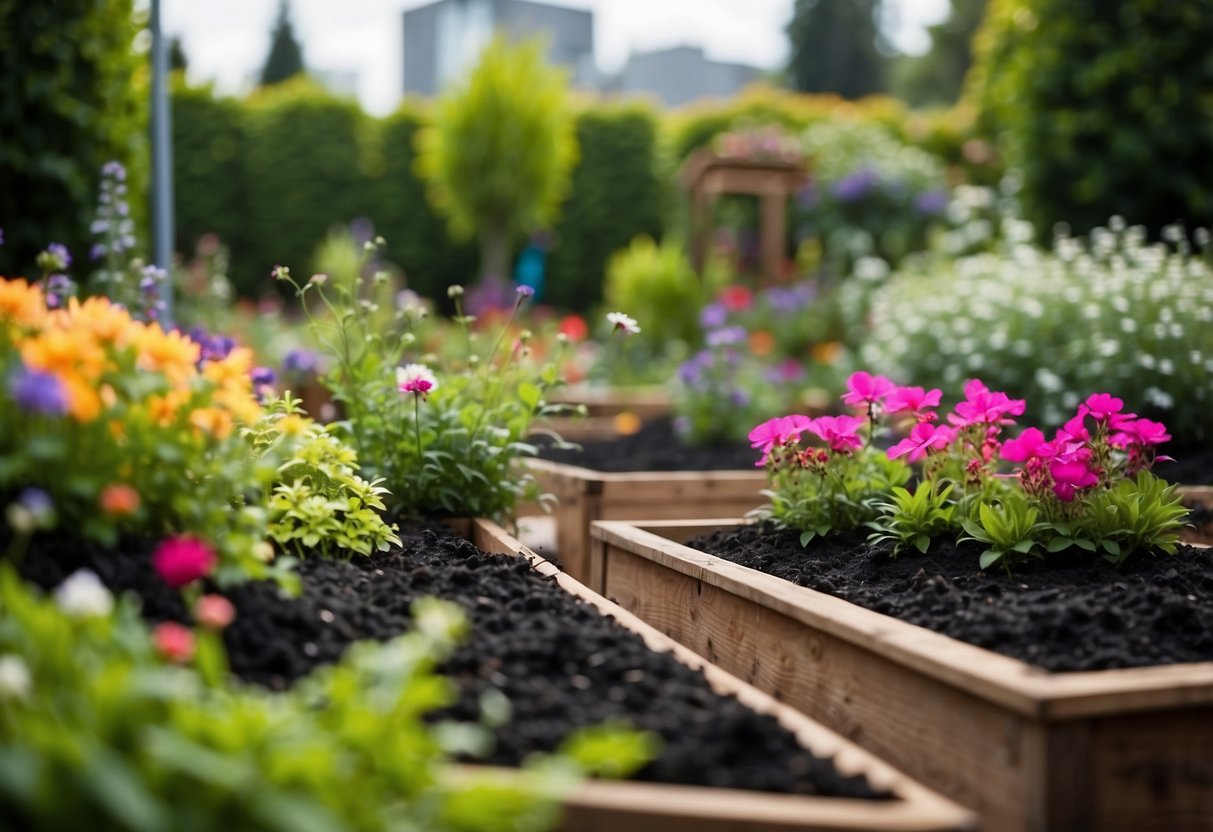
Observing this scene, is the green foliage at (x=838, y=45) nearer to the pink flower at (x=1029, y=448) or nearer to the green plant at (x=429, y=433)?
the green plant at (x=429, y=433)

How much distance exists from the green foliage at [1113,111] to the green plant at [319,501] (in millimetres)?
4442

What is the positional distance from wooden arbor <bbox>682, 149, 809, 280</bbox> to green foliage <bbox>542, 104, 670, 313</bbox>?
132 inches

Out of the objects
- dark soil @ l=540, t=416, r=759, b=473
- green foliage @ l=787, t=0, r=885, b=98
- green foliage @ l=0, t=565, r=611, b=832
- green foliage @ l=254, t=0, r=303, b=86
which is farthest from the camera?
green foliage @ l=787, t=0, r=885, b=98

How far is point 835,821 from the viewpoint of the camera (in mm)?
1217

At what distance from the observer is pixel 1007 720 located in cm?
154

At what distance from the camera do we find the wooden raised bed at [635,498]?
3.69m

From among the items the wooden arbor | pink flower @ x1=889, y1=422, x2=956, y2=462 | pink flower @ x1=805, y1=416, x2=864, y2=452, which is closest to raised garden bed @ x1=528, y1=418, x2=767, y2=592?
pink flower @ x1=805, y1=416, x2=864, y2=452

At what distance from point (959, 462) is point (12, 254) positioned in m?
3.00

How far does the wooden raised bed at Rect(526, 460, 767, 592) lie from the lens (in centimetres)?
369

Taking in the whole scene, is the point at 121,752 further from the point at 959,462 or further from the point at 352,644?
the point at 959,462

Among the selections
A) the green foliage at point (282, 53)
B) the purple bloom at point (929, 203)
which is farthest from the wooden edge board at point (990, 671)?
the green foliage at point (282, 53)

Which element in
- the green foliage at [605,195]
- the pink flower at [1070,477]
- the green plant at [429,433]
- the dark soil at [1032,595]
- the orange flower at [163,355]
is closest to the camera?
the orange flower at [163,355]

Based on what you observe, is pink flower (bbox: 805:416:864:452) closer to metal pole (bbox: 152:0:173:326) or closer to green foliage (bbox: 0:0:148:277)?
metal pole (bbox: 152:0:173:326)

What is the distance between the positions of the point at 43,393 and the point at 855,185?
878 centimetres
